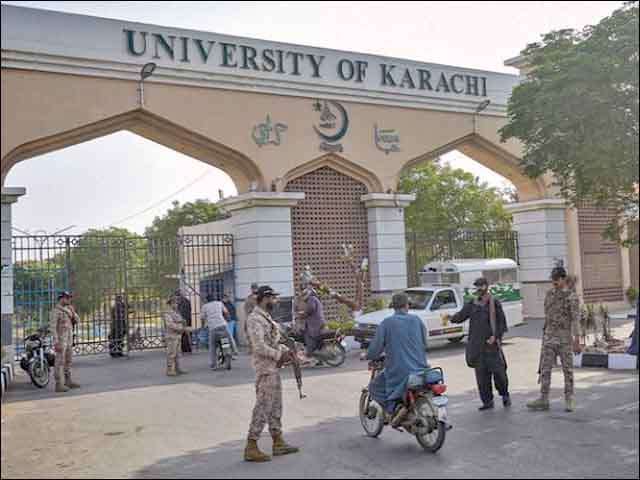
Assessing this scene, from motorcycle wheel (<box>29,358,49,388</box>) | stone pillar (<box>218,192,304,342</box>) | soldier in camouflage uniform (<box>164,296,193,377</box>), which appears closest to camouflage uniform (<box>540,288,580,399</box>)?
soldier in camouflage uniform (<box>164,296,193,377</box>)

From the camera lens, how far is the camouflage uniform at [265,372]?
622 centimetres

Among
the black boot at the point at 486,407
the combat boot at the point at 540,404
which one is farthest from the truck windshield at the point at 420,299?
the combat boot at the point at 540,404

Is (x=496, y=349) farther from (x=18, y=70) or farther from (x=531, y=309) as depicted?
(x=531, y=309)

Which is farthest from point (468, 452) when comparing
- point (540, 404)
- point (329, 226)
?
point (329, 226)

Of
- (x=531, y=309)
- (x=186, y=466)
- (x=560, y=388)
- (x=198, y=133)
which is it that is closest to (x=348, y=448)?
(x=186, y=466)

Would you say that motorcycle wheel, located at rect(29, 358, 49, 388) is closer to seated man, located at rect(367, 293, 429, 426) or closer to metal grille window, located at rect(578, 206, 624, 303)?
seated man, located at rect(367, 293, 429, 426)

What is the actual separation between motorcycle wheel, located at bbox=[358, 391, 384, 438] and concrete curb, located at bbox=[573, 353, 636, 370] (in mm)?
4970

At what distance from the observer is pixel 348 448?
6.62 m

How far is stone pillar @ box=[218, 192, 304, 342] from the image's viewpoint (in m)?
15.9

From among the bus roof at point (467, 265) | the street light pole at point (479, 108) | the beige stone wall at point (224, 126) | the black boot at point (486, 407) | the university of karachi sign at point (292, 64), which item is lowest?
the black boot at point (486, 407)

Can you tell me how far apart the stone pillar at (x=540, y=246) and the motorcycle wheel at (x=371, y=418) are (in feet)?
47.9

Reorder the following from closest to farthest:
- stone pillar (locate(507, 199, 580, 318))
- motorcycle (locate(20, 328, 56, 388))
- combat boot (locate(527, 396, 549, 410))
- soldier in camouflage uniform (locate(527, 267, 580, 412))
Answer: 1. soldier in camouflage uniform (locate(527, 267, 580, 412))
2. combat boot (locate(527, 396, 549, 410))
3. motorcycle (locate(20, 328, 56, 388))
4. stone pillar (locate(507, 199, 580, 318))

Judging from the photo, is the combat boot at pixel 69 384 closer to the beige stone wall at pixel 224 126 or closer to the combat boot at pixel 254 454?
the beige stone wall at pixel 224 126

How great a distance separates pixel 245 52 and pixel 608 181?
8.60 metres
